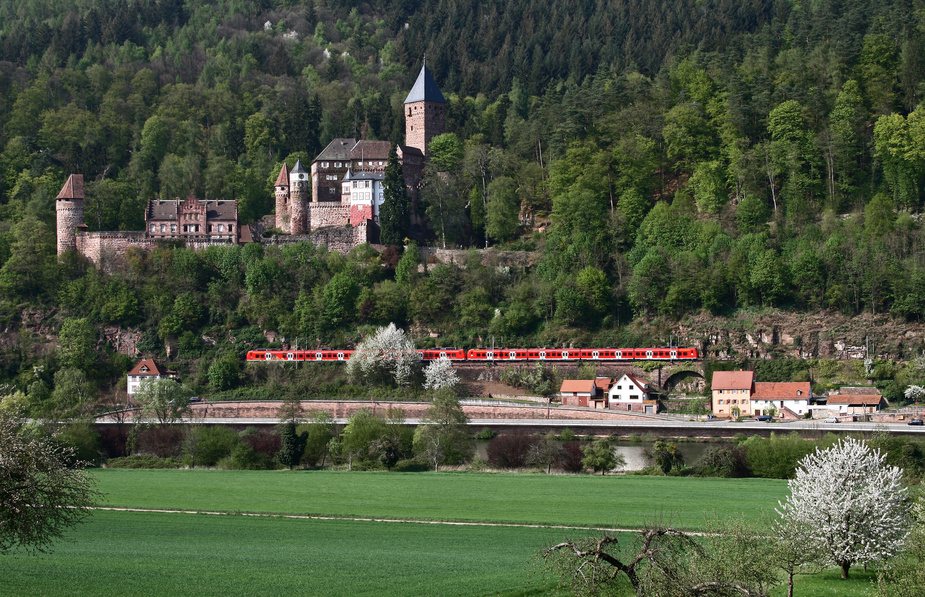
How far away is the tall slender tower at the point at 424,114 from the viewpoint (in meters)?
88.6

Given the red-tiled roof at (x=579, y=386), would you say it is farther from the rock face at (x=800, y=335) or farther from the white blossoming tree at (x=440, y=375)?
the white blossoming tree at (x=440, y=375)

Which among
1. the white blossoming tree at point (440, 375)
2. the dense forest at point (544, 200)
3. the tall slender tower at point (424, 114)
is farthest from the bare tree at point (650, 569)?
the tall slender tower at point (424, 114)

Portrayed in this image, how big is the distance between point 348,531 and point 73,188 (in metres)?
56.3

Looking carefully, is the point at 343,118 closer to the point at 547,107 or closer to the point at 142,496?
the point at 547,107

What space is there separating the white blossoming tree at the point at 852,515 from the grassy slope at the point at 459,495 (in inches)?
301

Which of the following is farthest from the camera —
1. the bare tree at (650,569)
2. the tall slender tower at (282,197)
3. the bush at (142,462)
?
the tall slender tower at (282,197)

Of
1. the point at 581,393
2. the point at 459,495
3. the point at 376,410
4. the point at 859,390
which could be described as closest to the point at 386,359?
the point at 376,410

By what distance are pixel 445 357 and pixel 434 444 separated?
1942cm

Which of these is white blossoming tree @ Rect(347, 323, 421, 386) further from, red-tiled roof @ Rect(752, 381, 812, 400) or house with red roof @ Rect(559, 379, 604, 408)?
red-tiled roof @ Rect(752, 381, 812, 400)

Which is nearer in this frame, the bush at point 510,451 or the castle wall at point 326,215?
the bush at point 510,451

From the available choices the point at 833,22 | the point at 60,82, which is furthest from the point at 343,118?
the point at 833,22

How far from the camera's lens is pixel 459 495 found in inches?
1578

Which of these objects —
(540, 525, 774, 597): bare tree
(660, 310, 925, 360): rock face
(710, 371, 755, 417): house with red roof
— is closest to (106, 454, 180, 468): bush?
(710, 371, 755, 417): house with red roof

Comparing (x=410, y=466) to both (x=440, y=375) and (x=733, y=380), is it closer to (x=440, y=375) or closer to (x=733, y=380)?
(x=440, y=375)
